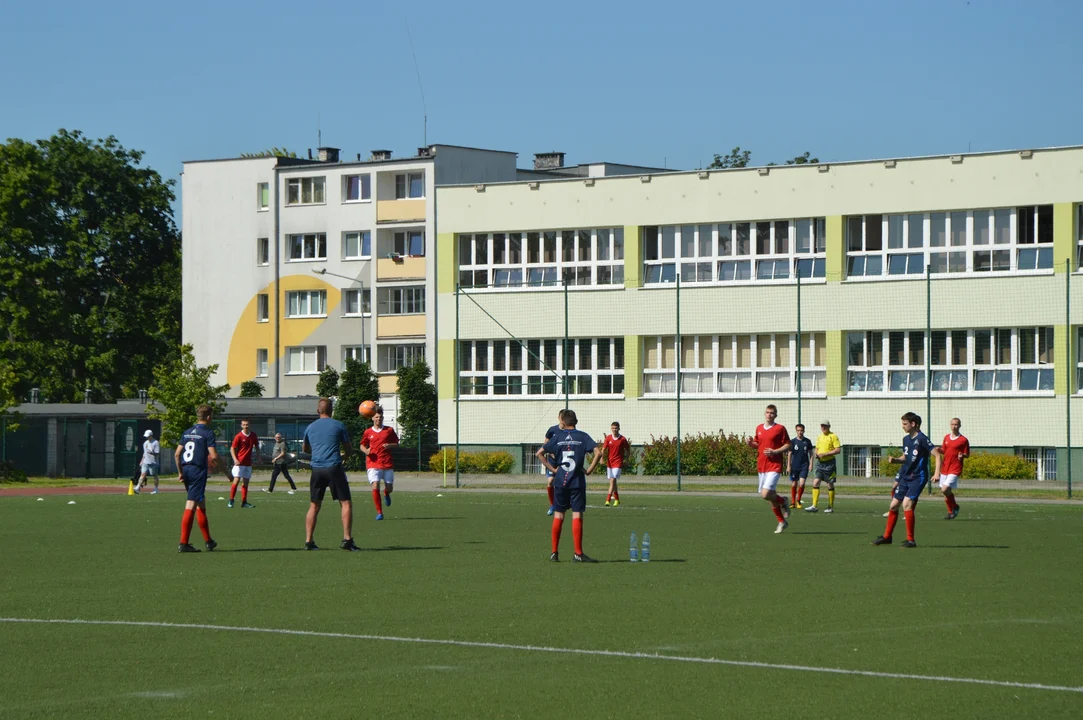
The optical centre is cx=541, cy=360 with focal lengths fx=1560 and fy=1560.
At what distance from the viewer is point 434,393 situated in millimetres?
69250

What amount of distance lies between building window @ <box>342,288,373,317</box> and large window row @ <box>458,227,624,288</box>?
19319mm

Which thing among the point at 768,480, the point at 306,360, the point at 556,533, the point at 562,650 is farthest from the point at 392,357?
the point at 562,650

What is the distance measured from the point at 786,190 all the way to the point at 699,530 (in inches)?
1213

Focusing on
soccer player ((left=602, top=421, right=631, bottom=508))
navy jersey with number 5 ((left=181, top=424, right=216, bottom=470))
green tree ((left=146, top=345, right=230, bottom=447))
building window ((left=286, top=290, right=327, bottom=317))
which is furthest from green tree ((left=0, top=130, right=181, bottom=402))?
navy jersey with number 5 ((left=181, top=424, right=216, bottom=470))

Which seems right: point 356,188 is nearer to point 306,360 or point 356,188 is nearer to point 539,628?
point 306,360

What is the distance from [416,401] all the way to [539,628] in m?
56.3

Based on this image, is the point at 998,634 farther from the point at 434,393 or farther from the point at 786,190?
the point at 434,393

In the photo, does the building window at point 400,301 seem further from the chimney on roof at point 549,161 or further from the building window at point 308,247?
the chimney on roof at point 549,161

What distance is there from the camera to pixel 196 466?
2011 centimetres

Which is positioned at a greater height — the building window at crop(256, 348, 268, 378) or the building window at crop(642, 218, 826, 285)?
the building window at crop(642, 218, 826, 285)

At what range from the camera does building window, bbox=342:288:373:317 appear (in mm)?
77938

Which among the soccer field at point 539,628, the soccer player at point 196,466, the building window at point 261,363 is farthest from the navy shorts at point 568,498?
the building window at point 261,363

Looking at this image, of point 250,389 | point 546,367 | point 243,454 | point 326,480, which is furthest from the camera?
point 250,389

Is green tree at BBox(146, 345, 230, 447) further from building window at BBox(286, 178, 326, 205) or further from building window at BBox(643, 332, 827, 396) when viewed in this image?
building window at BBox(286, 178, 326, 205)
